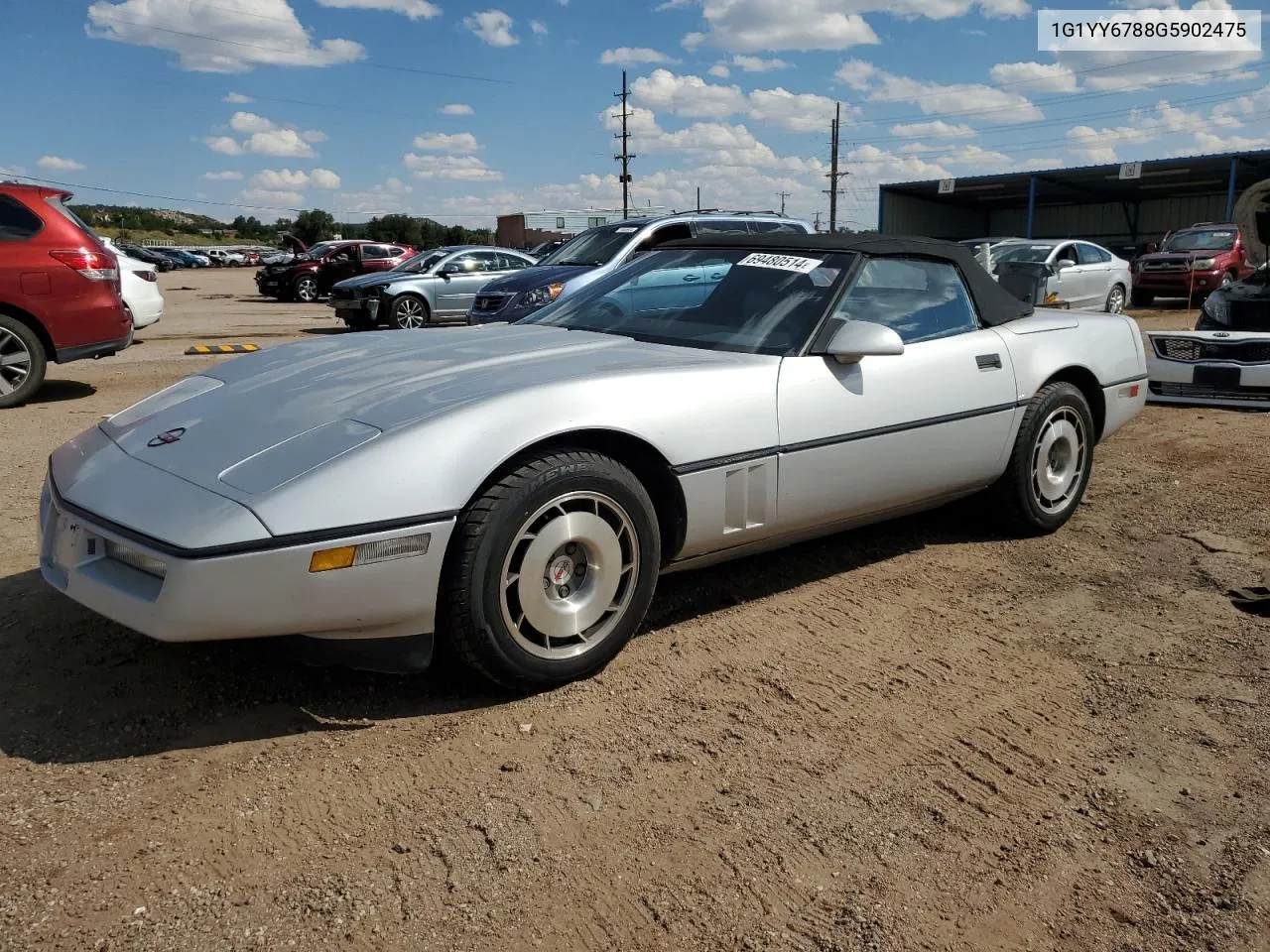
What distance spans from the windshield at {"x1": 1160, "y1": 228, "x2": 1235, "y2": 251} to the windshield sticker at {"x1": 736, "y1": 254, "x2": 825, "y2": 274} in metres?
18.0

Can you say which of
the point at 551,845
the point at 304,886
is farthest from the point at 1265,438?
the point at 304,886

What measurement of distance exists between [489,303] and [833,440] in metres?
8.43

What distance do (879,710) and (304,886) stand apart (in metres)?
1.63

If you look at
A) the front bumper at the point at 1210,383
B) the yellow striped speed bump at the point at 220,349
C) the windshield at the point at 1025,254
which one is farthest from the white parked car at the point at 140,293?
the windshield at the point at 1025,254

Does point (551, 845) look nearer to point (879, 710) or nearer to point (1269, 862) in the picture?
point (879, 710)

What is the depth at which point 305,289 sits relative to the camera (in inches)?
973

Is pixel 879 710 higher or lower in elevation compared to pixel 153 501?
lower

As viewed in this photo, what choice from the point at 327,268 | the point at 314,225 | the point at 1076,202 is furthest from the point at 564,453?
the point at 314,225

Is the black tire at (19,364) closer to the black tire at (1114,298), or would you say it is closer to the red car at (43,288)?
the red car at (43,288)

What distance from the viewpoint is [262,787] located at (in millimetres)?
2463

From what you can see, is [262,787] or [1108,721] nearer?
[262,787]

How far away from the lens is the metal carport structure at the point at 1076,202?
37781mm

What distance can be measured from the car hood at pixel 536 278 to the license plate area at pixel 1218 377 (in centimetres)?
579

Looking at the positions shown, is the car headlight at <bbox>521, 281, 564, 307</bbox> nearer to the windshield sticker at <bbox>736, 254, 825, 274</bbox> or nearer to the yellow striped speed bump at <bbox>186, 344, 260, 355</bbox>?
the yellow striped speed bump at <bbox>186, 344, 260, 355</bbox>
